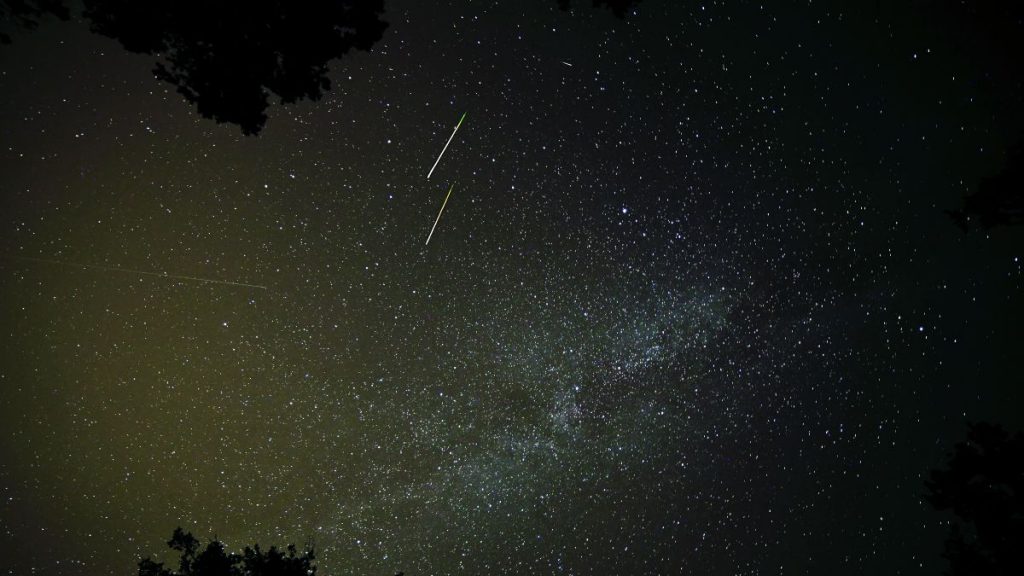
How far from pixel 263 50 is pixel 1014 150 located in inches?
230

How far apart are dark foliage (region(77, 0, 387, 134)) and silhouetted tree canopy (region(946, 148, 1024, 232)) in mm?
4937

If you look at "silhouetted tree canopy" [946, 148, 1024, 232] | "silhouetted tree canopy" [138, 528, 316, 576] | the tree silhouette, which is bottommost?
"silhouetted tree canopy" [138, 528, 316, 576]

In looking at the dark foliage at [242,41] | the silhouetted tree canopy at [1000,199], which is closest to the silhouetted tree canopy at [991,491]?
the silhouetted tree canopy at [1000,199]

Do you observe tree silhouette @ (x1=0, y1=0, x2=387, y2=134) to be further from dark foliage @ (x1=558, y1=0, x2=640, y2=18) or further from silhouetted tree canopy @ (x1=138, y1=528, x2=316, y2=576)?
silhouetted tree canopy @ (x1=138, y1=528, x2=316, y2=576)

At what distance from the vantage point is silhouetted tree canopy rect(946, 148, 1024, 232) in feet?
12.7

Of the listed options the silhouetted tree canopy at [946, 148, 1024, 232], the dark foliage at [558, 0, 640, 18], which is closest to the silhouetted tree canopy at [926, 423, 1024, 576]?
the silhouetted tree canopy at [946, 148, 1024, 232]

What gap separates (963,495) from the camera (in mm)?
4289

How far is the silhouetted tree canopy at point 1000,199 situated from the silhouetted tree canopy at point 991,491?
1.79 m

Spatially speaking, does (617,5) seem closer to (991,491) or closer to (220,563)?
(991,491)

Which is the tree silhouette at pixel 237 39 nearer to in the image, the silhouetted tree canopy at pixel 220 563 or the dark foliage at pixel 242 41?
the dark foliage at pixel 242 41

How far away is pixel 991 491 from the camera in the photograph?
4242mm

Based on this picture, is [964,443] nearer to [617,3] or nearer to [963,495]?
[963,495]

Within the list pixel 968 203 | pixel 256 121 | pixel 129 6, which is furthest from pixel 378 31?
pixel 968 203

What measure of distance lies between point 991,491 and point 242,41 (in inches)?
275
